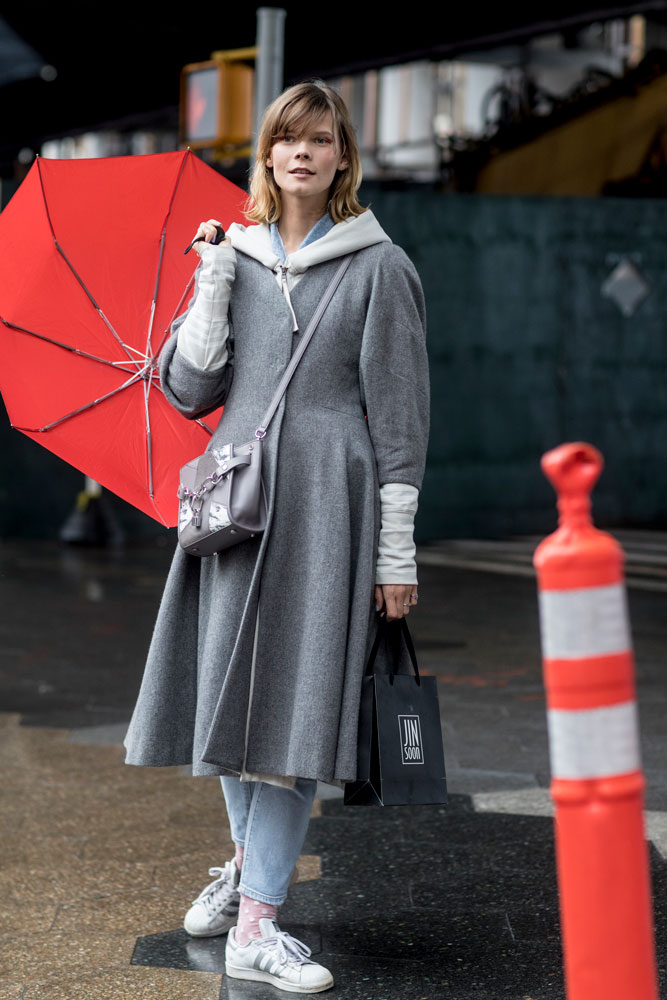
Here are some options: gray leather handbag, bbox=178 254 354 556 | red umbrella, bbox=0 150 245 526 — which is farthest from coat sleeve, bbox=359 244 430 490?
red umbrella, bbox=0 150 245 526

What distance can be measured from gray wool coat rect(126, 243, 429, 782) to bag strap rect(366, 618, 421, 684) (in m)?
0.03

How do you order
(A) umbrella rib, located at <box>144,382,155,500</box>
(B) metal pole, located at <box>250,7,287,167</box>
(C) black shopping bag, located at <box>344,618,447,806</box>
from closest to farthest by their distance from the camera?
(C) black shopping bag, located at <box>344,618,447,806</box> < (A) umbrella rib, located at <box>144,382,155,500</box> < (B) metal pole, located at <box>250,7,287,167</box>

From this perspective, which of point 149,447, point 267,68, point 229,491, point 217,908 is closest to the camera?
point 229,491

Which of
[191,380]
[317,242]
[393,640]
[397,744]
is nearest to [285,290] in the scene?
[317,242]

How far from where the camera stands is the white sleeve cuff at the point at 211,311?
10.2 feet

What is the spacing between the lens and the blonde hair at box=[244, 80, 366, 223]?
10.2 ft

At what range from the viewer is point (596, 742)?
186cm

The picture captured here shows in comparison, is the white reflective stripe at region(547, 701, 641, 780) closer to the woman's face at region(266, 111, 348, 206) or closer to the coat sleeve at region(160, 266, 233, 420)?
the coat sleeve at region(160, 266, 233, 420)

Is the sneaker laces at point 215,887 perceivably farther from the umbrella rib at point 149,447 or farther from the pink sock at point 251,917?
the umbrella rib at point 149,447

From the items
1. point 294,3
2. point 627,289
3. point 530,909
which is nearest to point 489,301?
point 627,289

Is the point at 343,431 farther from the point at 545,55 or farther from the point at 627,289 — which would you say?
the point at 545,55

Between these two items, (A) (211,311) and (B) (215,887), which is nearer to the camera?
(A) (211,311)

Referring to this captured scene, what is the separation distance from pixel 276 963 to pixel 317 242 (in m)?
1.63

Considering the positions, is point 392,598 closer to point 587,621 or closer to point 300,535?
point 300,535
